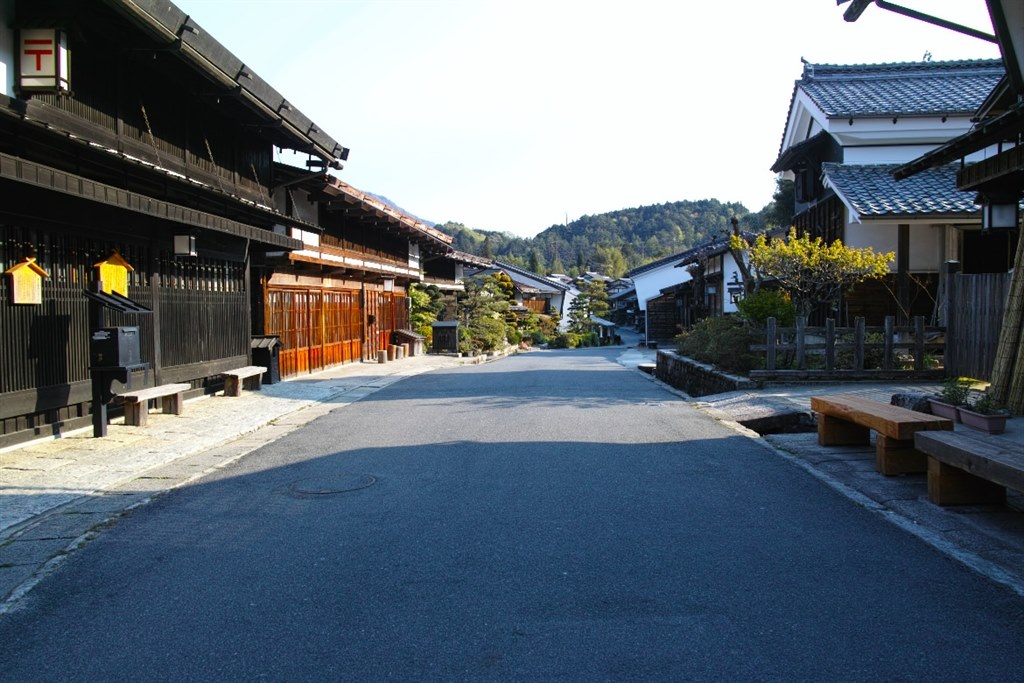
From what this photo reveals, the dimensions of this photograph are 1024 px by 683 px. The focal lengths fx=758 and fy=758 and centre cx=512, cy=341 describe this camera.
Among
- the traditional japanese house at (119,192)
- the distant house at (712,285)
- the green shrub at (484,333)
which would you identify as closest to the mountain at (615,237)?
the distant house at (712,285)

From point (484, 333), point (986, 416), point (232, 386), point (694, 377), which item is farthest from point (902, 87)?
point (484, 333)

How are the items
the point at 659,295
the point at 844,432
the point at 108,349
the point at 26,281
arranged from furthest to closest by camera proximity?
1. the point at 659,295
2. the point at 108,349
3. the point at 844,432
4. the point at 26,281

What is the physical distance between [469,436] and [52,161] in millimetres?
6094

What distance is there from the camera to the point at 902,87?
21719 mm

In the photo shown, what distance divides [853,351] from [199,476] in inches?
498

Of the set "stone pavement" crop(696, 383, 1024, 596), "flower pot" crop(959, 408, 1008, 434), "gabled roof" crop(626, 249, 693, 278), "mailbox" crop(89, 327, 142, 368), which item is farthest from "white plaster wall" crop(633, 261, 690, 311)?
"flower pot" crop(959, 408, 1008, 434)

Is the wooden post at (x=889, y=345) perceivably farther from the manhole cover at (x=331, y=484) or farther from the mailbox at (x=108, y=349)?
the mailbox at (x=108, y=349)

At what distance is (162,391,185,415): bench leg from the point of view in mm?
11605

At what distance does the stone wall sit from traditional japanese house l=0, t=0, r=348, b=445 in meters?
9.25

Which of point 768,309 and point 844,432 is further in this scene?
point 768,309

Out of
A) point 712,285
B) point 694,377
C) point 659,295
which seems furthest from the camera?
point 659,295

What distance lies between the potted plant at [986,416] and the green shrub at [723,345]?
834 centimetres

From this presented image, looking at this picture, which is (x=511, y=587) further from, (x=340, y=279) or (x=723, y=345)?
(x=340, y=279)

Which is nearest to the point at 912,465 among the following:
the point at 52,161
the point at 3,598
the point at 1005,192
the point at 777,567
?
the point at 777,567
